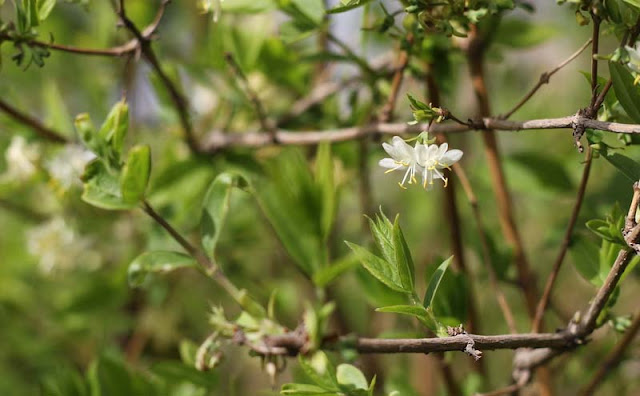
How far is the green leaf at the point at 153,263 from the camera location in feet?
2.13

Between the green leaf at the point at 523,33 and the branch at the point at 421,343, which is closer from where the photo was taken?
the branch at the point at 421,343

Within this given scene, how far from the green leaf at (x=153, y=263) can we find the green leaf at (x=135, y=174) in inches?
2.5

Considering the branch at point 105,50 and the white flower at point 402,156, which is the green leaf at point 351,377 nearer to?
the white flower at point 402,156

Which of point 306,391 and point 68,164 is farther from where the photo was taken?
point 68,164

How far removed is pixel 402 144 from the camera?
0.57m

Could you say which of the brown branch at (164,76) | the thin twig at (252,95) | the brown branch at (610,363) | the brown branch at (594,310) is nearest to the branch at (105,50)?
the brown branch at (164,76)

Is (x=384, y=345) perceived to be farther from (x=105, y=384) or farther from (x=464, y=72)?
(x=464, y=72)

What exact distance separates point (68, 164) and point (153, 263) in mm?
352

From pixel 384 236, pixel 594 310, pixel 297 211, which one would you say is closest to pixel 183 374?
pixel 297 211

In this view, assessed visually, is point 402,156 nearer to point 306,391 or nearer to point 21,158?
point 306,391

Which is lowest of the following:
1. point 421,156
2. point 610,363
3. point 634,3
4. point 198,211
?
point 610,363

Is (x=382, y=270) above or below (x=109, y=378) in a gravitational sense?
above

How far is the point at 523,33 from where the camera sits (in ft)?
3.04

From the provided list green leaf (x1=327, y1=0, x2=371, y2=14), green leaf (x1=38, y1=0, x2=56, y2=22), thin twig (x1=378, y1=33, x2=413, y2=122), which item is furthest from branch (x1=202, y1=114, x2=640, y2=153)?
green leaf (x1=38, y1=0, x2=56, y2=22)
